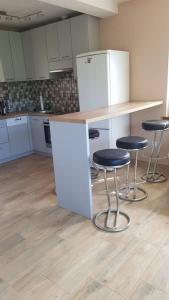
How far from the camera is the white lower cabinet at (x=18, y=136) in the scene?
443 centimetres

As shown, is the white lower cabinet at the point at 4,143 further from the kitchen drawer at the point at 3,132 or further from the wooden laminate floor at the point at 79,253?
the wooden laminate floor at the point at 79,253

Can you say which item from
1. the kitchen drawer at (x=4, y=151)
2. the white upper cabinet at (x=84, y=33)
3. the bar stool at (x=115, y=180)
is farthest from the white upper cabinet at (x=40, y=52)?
the bar stool at (x=115, y=180)

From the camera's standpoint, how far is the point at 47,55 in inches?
171

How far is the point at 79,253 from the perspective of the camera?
1.96m

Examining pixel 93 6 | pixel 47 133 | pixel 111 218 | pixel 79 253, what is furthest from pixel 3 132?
pixel 79 253

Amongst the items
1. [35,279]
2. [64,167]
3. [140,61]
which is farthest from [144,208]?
[140,61]

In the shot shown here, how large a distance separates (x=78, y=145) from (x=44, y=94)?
Answer: 121 inches

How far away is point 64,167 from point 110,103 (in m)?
1.43

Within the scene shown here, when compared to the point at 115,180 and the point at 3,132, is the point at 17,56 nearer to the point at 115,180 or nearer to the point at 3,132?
the point at 3,132

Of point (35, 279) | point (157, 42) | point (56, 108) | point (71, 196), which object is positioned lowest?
point (35, 279)

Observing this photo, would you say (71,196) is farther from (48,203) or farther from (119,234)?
(119,234)

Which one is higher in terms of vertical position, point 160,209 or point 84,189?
point 84,189

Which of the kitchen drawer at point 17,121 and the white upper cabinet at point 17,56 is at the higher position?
the white upper cabinet at point 17,56

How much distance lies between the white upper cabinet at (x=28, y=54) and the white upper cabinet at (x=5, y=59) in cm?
32
